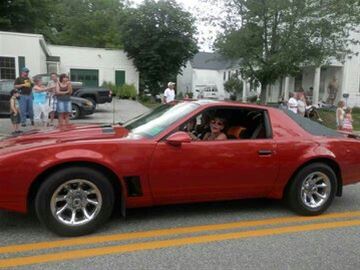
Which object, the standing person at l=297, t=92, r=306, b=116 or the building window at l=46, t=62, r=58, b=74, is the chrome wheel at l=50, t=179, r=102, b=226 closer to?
the standing person at l=297, t=92, r=306, b=116

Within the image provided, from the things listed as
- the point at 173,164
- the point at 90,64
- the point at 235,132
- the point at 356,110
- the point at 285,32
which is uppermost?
the point at 285,32

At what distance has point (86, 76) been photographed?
34.8m

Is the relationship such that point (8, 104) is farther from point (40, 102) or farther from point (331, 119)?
point (331, 119)

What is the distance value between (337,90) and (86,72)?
19946 millimetres

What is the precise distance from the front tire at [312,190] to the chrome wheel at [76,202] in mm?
2307

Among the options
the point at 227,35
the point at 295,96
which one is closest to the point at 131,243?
the point at 295,96

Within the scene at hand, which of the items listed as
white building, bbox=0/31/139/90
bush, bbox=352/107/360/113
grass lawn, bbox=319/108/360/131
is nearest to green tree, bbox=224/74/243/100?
white building, bbox=0/31/139/90

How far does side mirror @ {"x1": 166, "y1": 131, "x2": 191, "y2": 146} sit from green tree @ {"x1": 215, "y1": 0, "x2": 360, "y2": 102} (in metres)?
12.7

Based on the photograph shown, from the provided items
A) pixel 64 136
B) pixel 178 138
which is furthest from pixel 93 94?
pixel 178 138

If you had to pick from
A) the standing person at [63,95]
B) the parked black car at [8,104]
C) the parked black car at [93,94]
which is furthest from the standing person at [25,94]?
the parked black car at [93,94]

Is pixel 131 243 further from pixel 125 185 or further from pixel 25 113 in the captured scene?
pixel 25 113

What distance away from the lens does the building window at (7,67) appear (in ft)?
79.4

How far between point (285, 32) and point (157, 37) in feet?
62.1

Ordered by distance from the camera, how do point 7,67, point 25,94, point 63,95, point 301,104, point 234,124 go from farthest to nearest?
point 7,67, point 301,104, point 25,94, point 63,95, point 234,124
